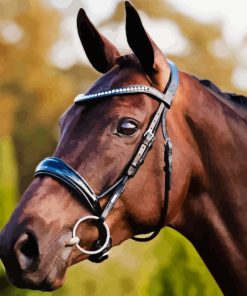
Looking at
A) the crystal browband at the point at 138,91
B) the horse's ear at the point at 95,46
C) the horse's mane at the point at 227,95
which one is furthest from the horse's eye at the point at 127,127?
the horse's mane at the point at 227,95

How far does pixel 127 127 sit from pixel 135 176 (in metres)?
0.23

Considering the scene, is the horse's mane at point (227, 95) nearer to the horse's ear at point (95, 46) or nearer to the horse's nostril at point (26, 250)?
the horse's ear at point (95, 46)

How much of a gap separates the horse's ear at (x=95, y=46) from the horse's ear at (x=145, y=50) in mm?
268

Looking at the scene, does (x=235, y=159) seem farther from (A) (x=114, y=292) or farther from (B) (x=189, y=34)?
(B) (x=189, y=34)

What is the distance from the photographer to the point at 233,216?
125 inches

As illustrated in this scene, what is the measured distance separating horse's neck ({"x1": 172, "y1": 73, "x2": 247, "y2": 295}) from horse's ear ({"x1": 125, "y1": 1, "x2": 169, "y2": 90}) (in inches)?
8.1

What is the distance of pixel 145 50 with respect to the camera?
3.13m

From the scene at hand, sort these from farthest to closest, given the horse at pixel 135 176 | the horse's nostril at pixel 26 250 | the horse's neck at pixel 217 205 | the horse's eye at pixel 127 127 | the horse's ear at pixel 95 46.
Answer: the horse's ear at pixel 95 46 < the horse's neck at pixel 217 205 < the horse's eye at pixel 127 127 < the horse at pixel 135 176 < the horse's nostril at pixel 26 250

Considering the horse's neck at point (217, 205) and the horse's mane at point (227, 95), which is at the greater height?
the horse's mane at point (227, 95)

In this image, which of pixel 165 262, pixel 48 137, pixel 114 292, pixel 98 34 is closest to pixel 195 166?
pixel 98 34

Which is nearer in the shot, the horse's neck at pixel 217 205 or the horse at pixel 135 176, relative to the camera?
the horse at pixel 135 176

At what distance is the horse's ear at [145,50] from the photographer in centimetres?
305

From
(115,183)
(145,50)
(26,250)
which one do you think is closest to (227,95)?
(145,50)

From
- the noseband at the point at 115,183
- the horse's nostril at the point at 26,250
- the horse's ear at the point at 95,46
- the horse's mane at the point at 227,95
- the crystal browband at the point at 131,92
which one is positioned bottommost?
the horse's nostril at the point at 26,250
